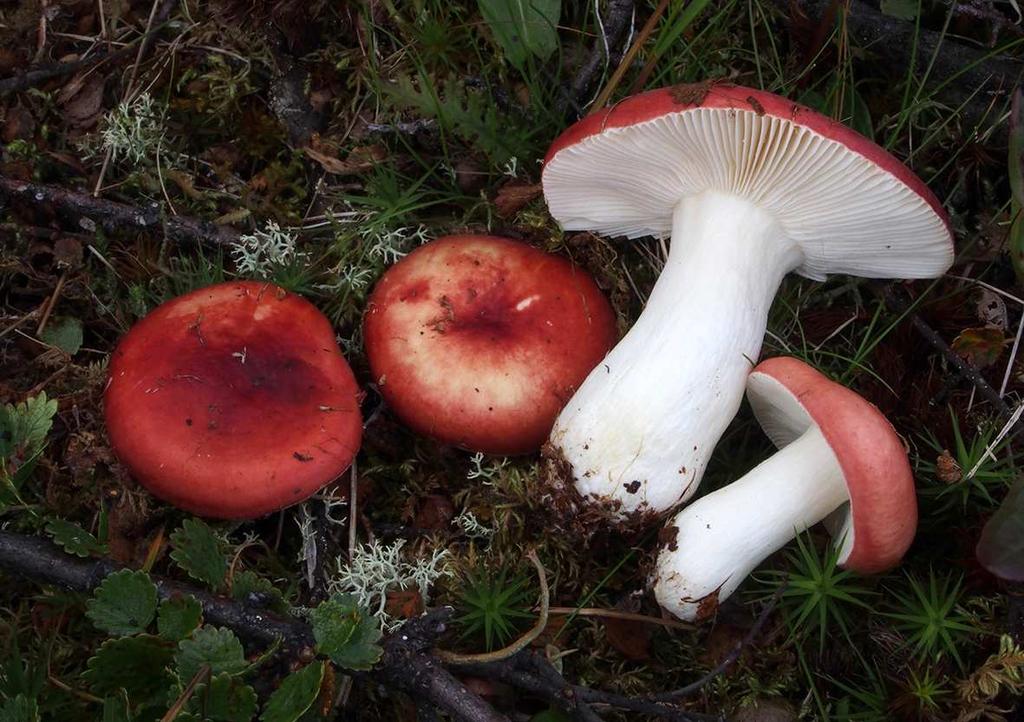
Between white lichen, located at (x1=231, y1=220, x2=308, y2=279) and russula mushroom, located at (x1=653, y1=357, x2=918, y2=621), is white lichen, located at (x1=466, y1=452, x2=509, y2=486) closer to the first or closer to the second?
russula mushroom, located at (x1=653, y1=357, x2=918, y2=621)

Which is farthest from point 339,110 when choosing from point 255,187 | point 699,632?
point 699,632

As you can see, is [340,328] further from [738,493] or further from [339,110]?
[738,493]

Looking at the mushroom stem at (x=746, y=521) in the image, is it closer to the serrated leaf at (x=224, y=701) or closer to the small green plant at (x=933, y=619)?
the small green plant at (x=933, y=619)

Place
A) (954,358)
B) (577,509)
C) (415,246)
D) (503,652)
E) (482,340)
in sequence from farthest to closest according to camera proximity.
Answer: (415,246)
(954,358)
(482,340)
(577,509)
(503,652)

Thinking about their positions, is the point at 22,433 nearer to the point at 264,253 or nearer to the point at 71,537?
the point at 71,537

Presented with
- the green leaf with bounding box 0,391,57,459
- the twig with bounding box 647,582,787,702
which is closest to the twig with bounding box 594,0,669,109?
the twig with bounding box 647,582,787,702

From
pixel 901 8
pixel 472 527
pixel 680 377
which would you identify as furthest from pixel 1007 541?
pixel 901 8
